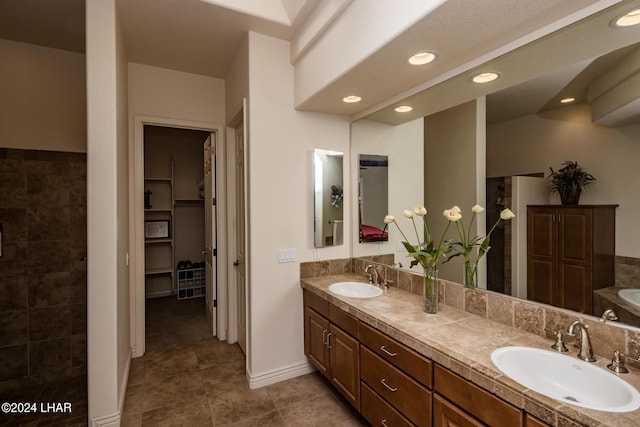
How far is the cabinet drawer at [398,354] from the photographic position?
4.88ft

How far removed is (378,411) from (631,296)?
136 centimetres

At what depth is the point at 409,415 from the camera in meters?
1.59

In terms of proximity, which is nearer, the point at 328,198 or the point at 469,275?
the point at 469,275

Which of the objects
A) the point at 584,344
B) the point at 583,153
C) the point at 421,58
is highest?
the point at 421,58

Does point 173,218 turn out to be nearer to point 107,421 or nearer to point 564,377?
point 107,421

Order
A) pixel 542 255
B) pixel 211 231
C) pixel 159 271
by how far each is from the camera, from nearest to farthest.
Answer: pixel 542 255 < pixel 211 231 < pixel 159 271

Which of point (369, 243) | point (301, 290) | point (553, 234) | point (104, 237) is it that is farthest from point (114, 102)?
point (553, 234)

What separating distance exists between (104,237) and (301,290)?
1.55 meters

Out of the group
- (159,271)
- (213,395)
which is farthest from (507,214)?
(159,271)

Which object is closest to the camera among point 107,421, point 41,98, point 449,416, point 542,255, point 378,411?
point 449,416

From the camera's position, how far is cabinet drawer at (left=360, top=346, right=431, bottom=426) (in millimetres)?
1506

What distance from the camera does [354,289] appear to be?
262cm

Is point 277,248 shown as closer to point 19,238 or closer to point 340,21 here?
point 340,21

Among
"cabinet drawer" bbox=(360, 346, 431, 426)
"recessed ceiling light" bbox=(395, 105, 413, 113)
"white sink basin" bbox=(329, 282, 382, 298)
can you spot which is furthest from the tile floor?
"recessed ceiling light" bbox=(395, 105, 413, 113)
